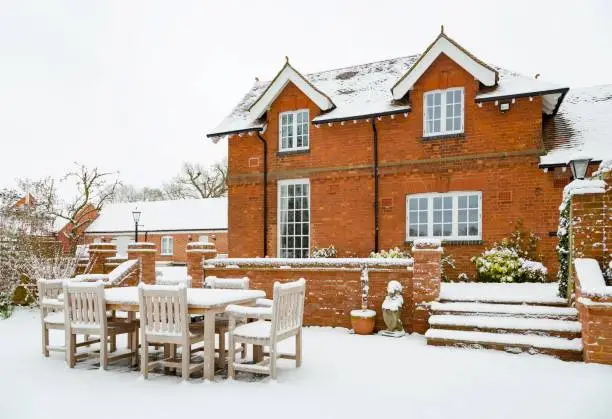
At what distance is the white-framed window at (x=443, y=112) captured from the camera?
12445mm

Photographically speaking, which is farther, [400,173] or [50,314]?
[400,173]

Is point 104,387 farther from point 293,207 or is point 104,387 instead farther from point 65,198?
point 65,198

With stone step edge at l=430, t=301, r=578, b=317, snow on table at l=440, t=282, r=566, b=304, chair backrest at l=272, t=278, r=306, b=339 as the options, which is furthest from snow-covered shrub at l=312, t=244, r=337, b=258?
chair backrest at l=272, t=278, r=306, b=339

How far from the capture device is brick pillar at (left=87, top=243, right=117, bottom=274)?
43.8ft

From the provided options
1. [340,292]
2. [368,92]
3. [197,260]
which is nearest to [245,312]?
[340,292]

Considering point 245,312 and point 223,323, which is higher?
point 245,312

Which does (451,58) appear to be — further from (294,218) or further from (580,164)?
(294,218)

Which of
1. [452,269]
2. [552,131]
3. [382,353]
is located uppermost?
[552,131]

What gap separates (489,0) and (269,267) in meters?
7.96

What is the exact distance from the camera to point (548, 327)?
7648 mm

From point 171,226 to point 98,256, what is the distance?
69.7ft

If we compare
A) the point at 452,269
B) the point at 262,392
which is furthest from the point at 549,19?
the point at 262,392

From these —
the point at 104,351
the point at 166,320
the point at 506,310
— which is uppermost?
the point at 166,320

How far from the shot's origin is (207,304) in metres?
5.77
